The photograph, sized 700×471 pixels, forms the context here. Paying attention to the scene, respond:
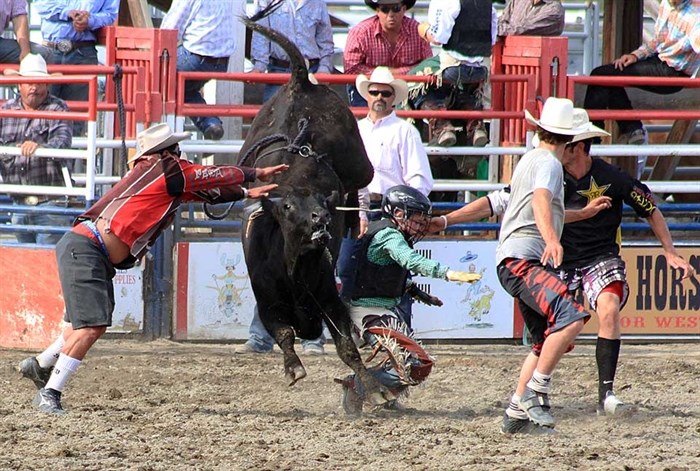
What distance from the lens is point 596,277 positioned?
642 centimetres

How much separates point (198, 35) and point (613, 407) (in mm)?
4847

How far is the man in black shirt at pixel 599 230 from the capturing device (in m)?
6.36

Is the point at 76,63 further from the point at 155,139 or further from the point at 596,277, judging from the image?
the point at 596,277

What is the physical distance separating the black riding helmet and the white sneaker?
1.32 m

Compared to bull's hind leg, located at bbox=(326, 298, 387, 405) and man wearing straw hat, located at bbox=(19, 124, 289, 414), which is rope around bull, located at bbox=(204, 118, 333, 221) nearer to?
man wearing straw hat, located at bbox=(19, 124, 289, 414)

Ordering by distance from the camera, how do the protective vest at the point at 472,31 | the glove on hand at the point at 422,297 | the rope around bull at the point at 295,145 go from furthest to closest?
the protective vest at the point at 472,31 < the rope around bull at the point at 295,145 < the glove on hand at the point at 422,297

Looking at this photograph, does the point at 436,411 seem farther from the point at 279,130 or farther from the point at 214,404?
the point at 279,130

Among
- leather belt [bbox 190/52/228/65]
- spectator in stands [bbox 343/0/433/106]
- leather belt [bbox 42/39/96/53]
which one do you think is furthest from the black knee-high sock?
leather belt [bbox 42/39/96/53]

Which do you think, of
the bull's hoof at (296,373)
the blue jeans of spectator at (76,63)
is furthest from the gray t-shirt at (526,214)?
the blue jeans of spectator at (76,63)

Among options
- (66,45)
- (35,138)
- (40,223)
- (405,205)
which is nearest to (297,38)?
(66,45)

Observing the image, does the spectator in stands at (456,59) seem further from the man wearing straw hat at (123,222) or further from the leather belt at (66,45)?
the man wearing straw hat at (123,222)

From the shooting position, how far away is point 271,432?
5.84 meters

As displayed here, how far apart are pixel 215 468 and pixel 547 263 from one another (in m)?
1.95

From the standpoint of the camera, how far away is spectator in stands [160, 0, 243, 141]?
31.3 ft
